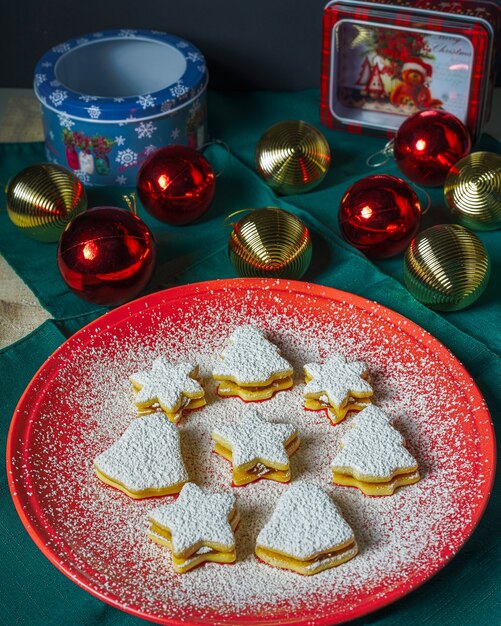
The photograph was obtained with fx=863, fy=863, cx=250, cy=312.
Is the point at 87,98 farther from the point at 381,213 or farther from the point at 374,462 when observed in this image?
the point at 374,462

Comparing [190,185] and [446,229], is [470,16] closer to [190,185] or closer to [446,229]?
[446,229]

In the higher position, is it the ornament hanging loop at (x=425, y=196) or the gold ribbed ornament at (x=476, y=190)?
the gold ribbed ornament at (x=476, y=190)

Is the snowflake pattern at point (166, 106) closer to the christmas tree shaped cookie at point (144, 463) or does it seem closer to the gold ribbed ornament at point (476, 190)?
the gold ribbed ornament at point (476, 190)

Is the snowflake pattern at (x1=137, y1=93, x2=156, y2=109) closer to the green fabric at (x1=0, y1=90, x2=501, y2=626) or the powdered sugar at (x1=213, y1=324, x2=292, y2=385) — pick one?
the green fabric at (x1=0, y1=90, x2=501, y2=626)

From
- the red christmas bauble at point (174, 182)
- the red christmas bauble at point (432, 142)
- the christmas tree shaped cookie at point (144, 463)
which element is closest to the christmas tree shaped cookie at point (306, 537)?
the christmas tree shaped cookie at point (144, 463)

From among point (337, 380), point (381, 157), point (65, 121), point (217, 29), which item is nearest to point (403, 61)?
point (381, 157)

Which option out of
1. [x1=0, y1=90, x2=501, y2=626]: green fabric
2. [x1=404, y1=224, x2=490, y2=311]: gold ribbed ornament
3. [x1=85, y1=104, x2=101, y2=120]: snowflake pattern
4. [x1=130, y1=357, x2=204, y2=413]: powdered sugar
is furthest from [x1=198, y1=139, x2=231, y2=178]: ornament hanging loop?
[x1=130, y1=357, x2=204, y2=413]: powdered sugar
